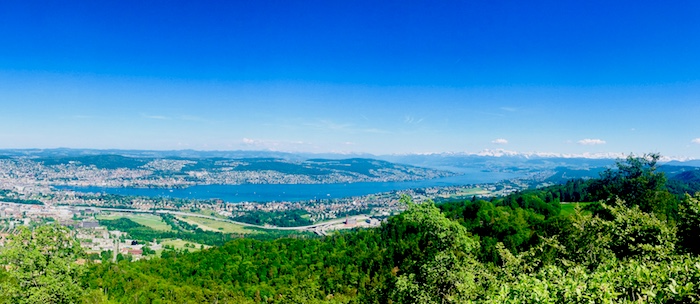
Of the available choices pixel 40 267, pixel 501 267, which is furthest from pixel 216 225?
pixel 501 267

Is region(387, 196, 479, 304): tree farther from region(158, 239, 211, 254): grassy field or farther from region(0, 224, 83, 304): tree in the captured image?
region(158, 239, 211, 254): grassy field

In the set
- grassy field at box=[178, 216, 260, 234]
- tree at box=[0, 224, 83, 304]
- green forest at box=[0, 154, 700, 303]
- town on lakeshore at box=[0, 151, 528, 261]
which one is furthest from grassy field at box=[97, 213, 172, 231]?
tree at box=[0, 224, 83, 304]

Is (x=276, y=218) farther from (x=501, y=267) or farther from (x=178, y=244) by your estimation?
(x=501, y=267)

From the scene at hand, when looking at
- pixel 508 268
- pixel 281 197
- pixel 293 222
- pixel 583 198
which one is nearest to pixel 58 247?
pixel 508 268

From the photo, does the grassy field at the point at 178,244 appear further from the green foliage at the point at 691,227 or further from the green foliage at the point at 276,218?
the green foliage at the point at 691,227

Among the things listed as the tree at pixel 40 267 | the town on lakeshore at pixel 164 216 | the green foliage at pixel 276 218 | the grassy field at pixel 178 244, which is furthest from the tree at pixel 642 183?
the green foliage at pixel 276 218

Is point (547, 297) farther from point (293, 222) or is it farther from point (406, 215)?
point (293, 222)

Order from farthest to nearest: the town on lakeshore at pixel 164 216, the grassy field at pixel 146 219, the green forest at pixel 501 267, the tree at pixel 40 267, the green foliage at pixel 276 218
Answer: the green foliage at pixel 276 218
the grassy field at pixel 146 219
the town on lakeshore at pixel 164 216
the tree at pixel 40 267
the green forest at pixel 501 267
